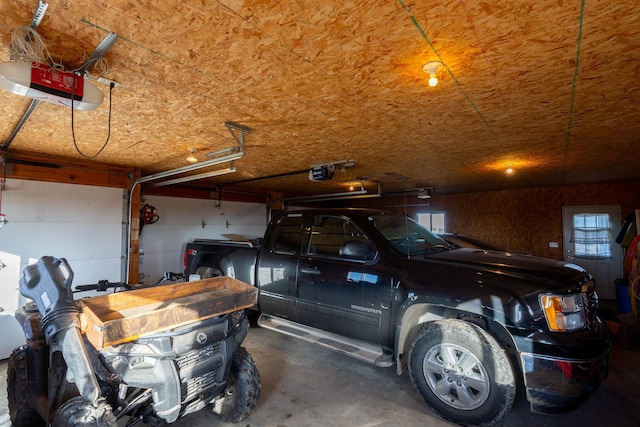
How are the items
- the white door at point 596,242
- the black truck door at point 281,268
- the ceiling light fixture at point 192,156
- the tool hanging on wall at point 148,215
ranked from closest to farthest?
the black truck door at point 281,268, the ceiling light fixture at point 192,156, the tool hanging on wall at point 148,215, the white door at point 596,242

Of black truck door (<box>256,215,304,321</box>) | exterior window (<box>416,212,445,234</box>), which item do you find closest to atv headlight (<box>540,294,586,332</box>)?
black truck door (<box>256,215,304,321</box>)

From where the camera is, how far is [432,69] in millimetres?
1778

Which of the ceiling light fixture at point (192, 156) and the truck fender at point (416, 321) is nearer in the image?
the truck fender at point (416, 321)

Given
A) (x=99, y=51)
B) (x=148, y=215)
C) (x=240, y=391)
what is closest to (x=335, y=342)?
(x=240, y=391)

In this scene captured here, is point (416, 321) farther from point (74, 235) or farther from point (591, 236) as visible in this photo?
point (591, 236)

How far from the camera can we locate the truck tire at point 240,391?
2246 millimetres

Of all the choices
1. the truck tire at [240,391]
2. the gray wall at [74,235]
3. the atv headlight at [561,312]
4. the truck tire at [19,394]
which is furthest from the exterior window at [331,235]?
the gray wall at [74,235]

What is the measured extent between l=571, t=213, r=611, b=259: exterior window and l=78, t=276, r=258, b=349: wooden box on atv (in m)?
7.86

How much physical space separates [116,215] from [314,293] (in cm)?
361

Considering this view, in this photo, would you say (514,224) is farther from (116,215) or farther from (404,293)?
(116,215)

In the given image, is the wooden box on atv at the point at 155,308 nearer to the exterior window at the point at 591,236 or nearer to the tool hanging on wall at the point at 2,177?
the tool hanging on wall at the point at 2,177

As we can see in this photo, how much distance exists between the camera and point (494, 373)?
85.5 inches

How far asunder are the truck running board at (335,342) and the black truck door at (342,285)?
7cm

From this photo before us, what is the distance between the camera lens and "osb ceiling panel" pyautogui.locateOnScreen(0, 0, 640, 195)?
4.43 ft
